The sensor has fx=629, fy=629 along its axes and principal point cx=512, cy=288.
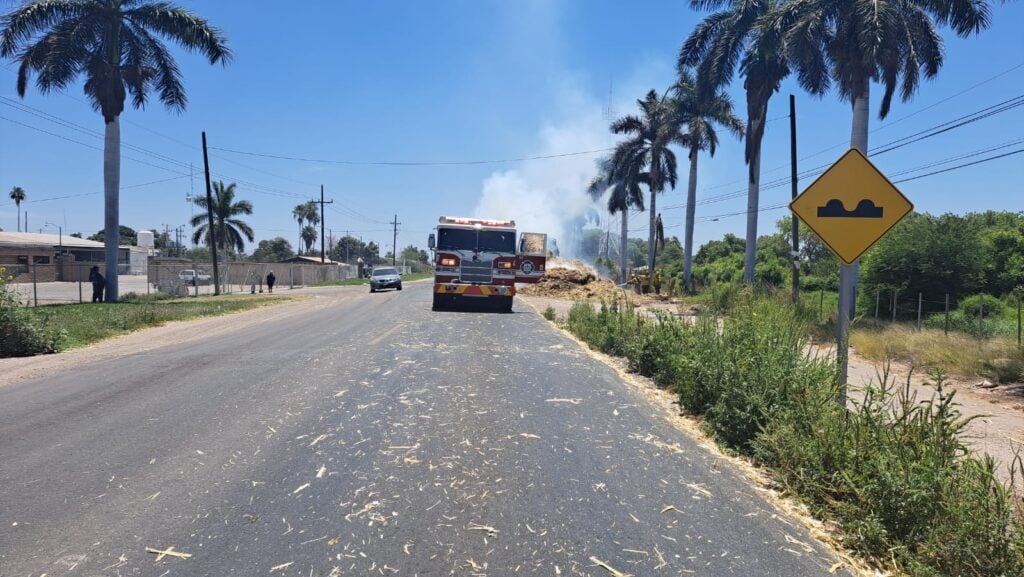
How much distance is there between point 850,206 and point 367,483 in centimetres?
471

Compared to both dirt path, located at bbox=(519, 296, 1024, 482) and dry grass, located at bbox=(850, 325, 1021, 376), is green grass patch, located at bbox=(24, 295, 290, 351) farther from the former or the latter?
dry grass, located at bbox=(850, 325, 1021, 376)

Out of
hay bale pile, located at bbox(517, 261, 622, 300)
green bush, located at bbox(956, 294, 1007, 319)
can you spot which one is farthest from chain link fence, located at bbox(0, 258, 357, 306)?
green bush, located at bbox(956, 294, 1007, 319)

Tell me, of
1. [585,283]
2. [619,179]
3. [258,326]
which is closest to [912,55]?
[258,326]

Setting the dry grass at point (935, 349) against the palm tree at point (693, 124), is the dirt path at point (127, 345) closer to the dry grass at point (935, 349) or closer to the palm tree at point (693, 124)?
the dry grass at point (935, 349)

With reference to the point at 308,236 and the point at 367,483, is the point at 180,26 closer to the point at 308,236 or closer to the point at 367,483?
the point at 367,483

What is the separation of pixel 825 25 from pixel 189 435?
22795 millimetres

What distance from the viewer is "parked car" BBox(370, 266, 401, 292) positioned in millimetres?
43188

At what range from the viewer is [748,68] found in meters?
27.4

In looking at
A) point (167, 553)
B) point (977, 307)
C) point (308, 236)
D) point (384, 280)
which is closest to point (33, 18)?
point (384, 280)

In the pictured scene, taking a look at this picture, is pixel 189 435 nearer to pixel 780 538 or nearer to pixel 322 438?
pixel 322 438

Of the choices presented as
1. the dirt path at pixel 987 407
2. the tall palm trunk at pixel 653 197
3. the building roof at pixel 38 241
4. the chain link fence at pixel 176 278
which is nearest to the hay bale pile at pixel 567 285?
the tall palm trunk at pixel 653 197

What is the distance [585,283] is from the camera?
42219 millimetres

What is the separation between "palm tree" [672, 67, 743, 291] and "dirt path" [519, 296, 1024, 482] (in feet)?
74.0

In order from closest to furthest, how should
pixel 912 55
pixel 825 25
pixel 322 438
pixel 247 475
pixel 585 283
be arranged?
pixel 247 475 → pixel 322 438 → pixel 912 55 → pixel 825 25 → pixel 585 283
